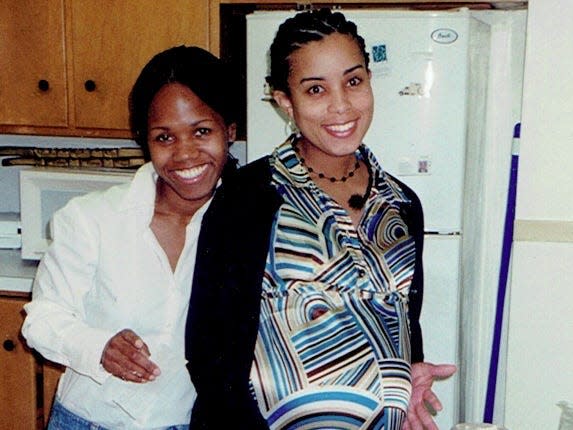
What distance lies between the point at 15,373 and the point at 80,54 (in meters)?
0.98

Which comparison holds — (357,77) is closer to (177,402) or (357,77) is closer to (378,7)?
(177,402)

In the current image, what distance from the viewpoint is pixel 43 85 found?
260cm

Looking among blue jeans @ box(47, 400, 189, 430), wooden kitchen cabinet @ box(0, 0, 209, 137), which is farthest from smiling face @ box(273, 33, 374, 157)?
wooden kitchen cabinet @ box(0, 0, 209, 137)

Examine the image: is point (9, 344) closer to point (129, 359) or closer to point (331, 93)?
point (129, 359)

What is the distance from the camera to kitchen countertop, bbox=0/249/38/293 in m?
2.42

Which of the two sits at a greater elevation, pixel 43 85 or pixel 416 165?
pixel 43 85

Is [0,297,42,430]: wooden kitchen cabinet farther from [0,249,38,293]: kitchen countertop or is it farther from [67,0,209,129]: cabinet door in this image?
[67,0,209,129]: cabinet door

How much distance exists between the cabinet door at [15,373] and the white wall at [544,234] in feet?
4.52

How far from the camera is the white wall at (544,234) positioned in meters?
→ 2.14

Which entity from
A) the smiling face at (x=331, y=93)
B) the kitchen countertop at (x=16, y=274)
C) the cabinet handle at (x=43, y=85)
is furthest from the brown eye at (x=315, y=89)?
the cabinet handle at (x=43, y=85)

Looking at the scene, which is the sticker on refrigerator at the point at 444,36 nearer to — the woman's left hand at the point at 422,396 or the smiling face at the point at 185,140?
the smiling face at the point at 185,140

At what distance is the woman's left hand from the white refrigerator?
70 centimetres

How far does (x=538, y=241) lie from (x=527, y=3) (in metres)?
0.66

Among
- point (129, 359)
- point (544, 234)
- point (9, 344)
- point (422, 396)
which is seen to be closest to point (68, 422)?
point (129, 359)
